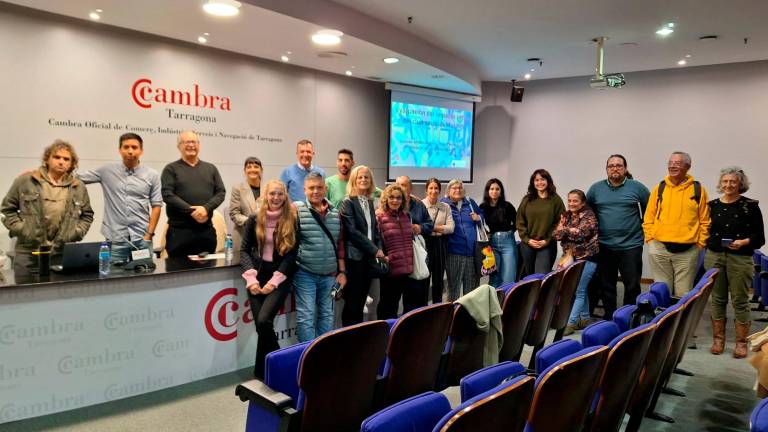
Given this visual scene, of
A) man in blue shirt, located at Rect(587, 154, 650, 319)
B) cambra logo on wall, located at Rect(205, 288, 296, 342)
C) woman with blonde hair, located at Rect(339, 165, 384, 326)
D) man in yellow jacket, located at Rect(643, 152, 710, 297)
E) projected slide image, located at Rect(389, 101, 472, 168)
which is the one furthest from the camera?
projected slide image, located at Rect(389, 101, 472, 168)

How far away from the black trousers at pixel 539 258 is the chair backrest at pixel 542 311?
183 cm

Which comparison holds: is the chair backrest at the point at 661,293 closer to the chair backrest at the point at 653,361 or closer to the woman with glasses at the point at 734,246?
the woman with glasses at the point at 734,246

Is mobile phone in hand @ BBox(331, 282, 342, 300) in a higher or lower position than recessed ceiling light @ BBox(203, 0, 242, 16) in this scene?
lower

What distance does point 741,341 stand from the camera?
4.42m

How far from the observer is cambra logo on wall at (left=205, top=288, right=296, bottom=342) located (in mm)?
3445

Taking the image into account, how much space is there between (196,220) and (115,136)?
2261 mm

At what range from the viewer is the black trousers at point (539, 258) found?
17.3ft

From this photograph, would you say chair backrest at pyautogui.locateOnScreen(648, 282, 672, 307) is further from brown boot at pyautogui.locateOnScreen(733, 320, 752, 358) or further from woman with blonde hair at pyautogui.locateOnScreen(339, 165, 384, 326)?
woman with blonde hair at pyautogui.locateOnScreen(339, 165, 384, 326)

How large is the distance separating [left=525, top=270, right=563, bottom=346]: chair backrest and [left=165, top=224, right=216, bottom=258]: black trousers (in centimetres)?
262

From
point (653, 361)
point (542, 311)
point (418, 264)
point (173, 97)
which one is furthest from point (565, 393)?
point (173, 97)

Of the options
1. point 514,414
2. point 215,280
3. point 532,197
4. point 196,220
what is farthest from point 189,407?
point 532,197

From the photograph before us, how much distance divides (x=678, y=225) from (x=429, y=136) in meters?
4.90

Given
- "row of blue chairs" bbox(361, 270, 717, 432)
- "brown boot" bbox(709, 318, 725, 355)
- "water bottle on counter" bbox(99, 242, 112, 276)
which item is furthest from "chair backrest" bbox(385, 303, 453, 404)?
"brown boot" bbox(709, 318, 725, 355)

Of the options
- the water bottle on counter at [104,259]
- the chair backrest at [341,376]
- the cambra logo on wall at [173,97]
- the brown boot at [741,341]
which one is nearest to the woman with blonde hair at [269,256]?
the water bottle on counter at [104,259]
